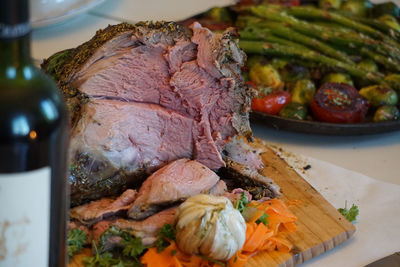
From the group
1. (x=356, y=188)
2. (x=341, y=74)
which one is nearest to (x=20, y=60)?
(x=356, y=188)

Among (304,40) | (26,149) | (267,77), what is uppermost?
(26,149)

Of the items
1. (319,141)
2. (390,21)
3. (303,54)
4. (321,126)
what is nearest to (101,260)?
(321,126)

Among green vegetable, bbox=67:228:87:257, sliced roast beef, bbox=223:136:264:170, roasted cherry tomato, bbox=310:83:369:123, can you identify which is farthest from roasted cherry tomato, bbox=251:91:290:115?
green vegetable, bbox=67:228:87:257

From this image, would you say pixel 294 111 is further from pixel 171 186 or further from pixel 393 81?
pixel 171 186

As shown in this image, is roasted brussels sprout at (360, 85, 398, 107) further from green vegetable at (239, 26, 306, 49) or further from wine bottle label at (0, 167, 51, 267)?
wine bottle label at (0, 167, 51, 267)

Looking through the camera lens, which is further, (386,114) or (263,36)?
(263,36)

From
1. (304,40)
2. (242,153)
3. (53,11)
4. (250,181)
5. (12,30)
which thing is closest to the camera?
(12,30)

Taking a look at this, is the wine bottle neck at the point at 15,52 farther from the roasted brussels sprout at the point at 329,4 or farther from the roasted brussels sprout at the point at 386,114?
the roasted brussels sprout at the point at 329,4
